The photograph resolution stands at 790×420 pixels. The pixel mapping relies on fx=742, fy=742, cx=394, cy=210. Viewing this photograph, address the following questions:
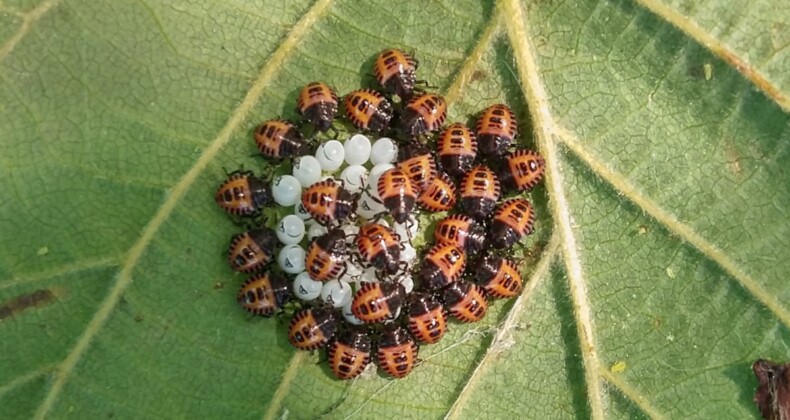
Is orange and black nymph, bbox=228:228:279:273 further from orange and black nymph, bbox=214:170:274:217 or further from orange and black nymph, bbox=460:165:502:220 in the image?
orange and black nymph, bbox=460:165:502:220

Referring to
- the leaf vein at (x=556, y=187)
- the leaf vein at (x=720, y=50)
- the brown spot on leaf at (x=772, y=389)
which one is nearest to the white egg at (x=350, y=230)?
the leaf vein at (x=556, y=187)

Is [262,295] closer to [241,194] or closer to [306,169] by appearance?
[241,194]

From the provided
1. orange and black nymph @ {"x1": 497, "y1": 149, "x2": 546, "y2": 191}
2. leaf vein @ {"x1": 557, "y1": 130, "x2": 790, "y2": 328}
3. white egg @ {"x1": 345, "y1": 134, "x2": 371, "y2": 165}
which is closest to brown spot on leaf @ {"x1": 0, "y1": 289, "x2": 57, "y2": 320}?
white egg @ {"x1": 345, "y1": 134, "x2": 371, "y2": 165}

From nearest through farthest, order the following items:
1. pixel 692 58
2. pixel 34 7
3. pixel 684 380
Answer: pixel 34 7 → pixel 692 58 → pixel 684 380

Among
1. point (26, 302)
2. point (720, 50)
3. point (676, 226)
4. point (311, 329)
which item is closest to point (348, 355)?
point (311, 329)

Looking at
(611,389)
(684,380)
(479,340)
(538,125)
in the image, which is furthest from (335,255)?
(684,380)

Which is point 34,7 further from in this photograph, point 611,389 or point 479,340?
point 611,389
